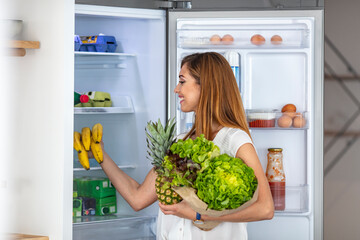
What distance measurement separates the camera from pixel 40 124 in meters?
1.78

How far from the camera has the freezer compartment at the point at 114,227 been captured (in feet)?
9.04

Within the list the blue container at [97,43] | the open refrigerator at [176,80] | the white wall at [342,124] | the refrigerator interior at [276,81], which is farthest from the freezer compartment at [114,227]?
the white wall at [342,124]

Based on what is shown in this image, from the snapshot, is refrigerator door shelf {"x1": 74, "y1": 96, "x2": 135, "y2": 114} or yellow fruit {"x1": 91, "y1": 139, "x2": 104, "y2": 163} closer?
yellow fruit {"x1": 91, "y1": 139, "x2": 104, "y2": 163}

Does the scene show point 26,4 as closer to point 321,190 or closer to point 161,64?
point 161,64

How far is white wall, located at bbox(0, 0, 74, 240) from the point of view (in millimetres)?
1733

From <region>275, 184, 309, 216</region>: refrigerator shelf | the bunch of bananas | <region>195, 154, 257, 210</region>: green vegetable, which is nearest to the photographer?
<region>195, 154, 257, 210</region>: green vegetable

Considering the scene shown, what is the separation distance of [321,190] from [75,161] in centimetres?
132

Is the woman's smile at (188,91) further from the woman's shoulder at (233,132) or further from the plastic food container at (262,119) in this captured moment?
the plastic food container at (262,119)

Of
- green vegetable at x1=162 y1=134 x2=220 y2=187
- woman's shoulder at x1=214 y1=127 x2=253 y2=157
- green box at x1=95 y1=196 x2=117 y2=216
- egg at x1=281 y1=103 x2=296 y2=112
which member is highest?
egg at x1=281 y1=103 x2=296 y2=112

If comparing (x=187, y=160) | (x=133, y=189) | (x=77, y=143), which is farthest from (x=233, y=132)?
(x=77, y=143)

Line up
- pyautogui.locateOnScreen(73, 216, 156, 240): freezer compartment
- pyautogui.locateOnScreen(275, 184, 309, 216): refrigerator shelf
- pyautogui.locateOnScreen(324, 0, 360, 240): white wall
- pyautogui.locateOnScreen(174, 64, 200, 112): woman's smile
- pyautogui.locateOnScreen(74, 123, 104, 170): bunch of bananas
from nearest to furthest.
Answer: pyautogui.locateOnScreen(174, 64, 200, 112): woman's smile → pyautogui.locateOnScreen(74, 123, 104, 170): bunch of bananas → pyautogui.locateOnScreen(73, 216, 156, 240): freezer compartment → pyautogui.locateOnScreen(275, 184, 309, 216): refrigerator shelf → pyautogui.locateOnScreen(324, 0, 360, 240): white wall

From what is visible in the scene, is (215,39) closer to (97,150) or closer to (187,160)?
(97,150)

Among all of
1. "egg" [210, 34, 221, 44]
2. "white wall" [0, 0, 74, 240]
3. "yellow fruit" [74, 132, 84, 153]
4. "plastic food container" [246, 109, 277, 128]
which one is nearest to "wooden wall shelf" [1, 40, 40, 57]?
"white wall" [0, 0, 74, 240]

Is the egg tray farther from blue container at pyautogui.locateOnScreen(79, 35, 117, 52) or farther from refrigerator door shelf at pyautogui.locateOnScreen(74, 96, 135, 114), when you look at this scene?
blue container at pyautogui.locateOnScreen(79, 35, 117, 52)
